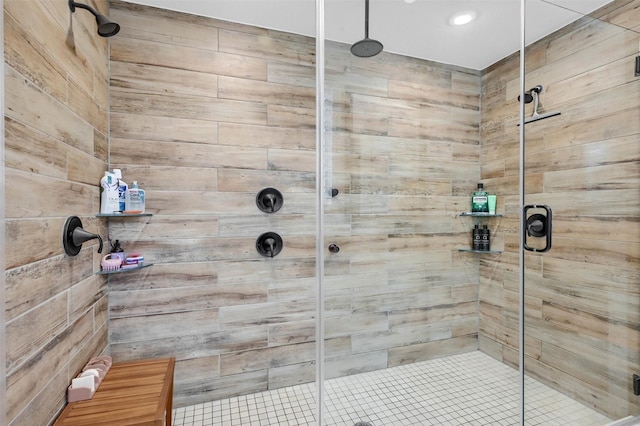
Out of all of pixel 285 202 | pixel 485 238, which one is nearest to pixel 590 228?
pixel 485 238

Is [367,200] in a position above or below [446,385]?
above

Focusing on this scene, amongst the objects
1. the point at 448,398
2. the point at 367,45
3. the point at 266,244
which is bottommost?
the point at 448,398

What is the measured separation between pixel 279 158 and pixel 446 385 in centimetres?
144

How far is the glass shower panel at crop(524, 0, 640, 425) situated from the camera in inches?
49.4

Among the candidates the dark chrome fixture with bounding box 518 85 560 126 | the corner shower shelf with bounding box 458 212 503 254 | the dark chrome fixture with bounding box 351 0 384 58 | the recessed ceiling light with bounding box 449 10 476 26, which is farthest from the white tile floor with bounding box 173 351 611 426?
the recessed ceiling light with bounding box 449 10 476 26

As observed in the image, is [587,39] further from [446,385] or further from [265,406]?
[265,406]

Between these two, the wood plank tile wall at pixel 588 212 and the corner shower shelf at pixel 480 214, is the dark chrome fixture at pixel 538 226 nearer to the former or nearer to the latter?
the wood plank tile wall at pixel 588 212

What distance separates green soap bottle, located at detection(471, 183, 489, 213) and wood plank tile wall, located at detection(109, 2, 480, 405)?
0.05 metres

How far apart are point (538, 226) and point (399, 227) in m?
0.65

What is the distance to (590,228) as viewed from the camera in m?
1.25

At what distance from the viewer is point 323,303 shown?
4.21 feet

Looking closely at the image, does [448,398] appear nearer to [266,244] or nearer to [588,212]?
[588,212]

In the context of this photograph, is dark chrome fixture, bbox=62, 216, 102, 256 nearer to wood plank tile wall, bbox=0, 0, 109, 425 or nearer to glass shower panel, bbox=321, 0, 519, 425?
wood plank tile wall, bbox=0, 0, 109, 425

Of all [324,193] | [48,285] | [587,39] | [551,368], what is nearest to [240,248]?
[324,193]
